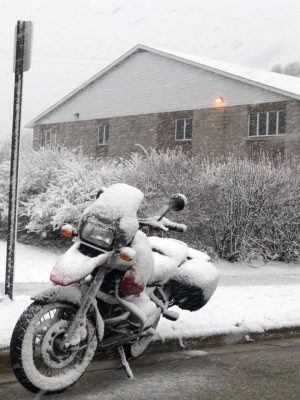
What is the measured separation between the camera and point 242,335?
591 cm

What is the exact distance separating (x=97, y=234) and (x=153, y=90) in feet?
86.2

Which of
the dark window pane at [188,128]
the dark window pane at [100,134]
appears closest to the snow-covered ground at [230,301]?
the dark window pane at [188,128]

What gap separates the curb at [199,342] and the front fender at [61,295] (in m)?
0.89

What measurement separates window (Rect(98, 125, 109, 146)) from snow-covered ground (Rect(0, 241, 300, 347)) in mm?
21082

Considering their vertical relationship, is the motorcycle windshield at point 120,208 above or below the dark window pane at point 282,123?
below

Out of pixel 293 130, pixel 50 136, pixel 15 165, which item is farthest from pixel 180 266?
pixel 50 136

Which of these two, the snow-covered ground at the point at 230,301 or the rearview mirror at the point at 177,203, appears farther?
the snow-covered ground at the point at 230,301

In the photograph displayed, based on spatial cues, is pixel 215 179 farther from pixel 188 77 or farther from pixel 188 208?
pixel 188 77

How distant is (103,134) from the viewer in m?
32.7

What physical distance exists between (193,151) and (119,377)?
23637 mm

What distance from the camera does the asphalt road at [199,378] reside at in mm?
4125

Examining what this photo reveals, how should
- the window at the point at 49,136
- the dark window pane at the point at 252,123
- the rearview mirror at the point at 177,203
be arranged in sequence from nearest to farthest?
the rearview mirror at the point at 177,203
the dark window pane at the point at 252,123
the window at the point at 49,136

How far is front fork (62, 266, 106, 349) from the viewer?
4055mm

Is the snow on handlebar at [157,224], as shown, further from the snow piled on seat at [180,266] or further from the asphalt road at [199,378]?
the asphalt road at [199,378]
